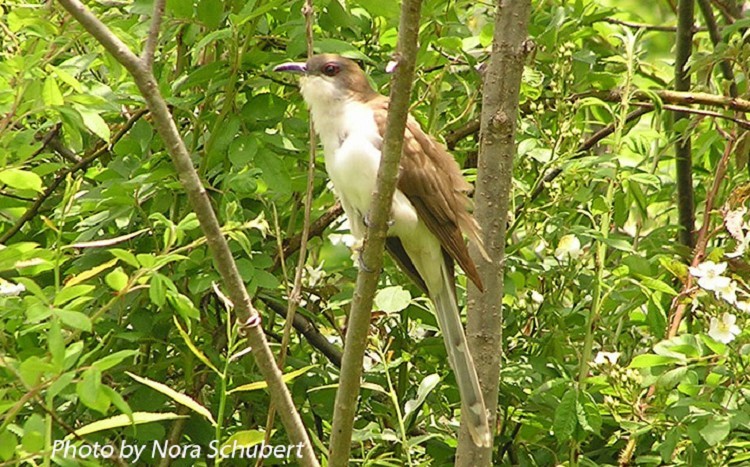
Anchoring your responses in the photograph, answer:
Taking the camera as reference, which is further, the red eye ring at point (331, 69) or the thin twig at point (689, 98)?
the thin twig at point (689, 98)

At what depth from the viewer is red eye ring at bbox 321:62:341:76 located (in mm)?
3639

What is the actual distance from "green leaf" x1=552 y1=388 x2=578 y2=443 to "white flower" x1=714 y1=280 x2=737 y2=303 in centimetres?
47

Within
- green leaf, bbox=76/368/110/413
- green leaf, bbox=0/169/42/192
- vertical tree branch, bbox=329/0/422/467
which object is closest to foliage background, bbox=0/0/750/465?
green leaf, bbox=0/169/42/192

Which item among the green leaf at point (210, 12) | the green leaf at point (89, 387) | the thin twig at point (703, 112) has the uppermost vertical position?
the green leaf at point (210, 12)

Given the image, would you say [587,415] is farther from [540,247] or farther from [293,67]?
[293,67]

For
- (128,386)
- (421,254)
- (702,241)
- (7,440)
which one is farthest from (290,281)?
(7,440)

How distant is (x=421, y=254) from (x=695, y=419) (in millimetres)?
949

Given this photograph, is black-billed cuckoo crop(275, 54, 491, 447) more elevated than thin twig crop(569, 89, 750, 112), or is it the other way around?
thin twig crop(569, 89, 750, 112)

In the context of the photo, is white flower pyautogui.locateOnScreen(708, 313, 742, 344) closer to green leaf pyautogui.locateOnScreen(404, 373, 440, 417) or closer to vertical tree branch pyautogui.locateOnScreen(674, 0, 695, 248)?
green leaf pyautogui.locateOnScreen(404, 373, 440, 417)

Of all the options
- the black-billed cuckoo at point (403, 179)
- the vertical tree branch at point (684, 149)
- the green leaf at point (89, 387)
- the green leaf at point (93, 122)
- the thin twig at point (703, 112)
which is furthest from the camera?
the vertical tree branch at point (684, 149)

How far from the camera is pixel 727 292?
3.20m

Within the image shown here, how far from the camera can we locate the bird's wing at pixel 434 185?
348cm

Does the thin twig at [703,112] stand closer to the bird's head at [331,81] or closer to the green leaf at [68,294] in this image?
the bird's head at [331,81]

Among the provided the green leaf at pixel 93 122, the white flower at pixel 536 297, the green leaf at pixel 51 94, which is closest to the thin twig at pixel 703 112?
the white flower at pixel 536 297
